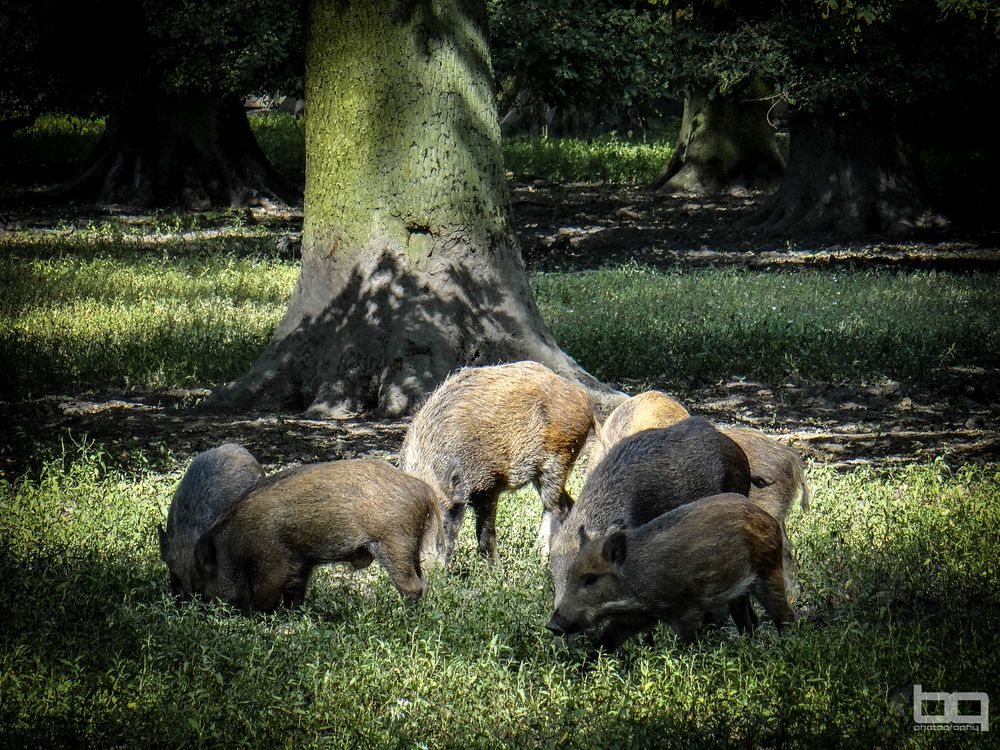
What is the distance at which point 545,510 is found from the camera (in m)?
6.77

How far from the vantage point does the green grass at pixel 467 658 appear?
4.27m

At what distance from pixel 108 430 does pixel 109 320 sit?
3561mm

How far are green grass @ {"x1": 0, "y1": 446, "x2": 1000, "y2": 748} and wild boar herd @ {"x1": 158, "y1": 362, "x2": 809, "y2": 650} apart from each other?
17 cm

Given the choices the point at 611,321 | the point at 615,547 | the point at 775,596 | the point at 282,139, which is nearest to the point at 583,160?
the point at 282,139

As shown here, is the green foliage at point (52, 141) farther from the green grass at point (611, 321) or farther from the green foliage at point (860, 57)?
the green foliage at point (860, 57)

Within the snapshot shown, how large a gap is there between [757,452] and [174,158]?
742 inches

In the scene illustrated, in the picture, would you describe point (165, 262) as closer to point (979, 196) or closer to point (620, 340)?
point (620, 340)

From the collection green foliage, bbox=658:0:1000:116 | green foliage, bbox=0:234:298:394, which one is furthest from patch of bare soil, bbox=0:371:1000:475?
green foliage, bbox=658:0:1000:116

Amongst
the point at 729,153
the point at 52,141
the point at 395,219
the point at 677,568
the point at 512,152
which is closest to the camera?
the point at 677,568

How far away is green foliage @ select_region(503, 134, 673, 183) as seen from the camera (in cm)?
2909

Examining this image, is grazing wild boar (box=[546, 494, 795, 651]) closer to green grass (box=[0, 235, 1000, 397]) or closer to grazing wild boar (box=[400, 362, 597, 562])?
grazing wild boar (box=[400, 362, 597, 562])

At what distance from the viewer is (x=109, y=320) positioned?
12305 mm

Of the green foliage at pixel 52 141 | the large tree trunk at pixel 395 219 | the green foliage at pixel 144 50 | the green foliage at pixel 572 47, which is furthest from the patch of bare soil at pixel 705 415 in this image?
the green foliage at pixel 52 141

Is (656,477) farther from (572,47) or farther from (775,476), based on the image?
(572,47)
